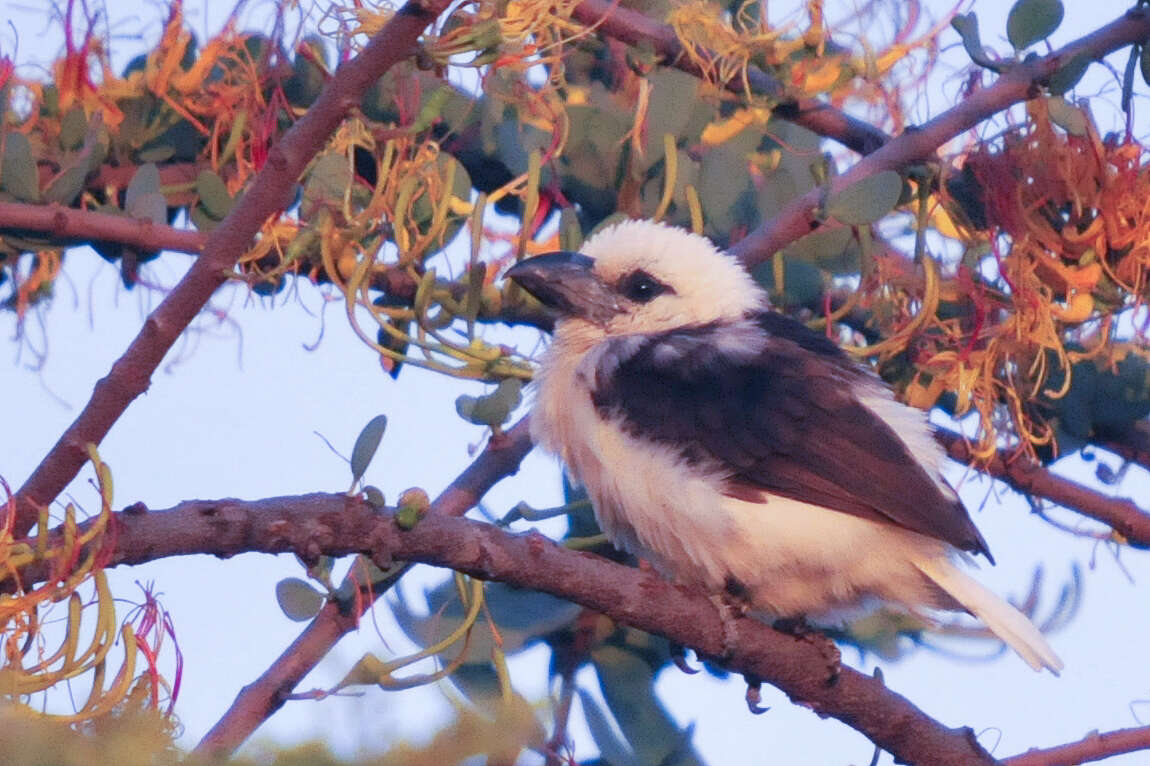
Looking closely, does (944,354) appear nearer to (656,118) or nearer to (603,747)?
(656,118)

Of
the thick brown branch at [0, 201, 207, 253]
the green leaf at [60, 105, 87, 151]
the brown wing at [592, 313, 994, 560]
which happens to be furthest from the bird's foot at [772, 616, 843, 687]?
the green leaf at [60, 105, 87, 151]

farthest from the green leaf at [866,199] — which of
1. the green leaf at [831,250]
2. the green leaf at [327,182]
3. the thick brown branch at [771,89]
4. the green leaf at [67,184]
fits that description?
the green leaf at [67,184]

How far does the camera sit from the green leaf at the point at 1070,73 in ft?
8.34

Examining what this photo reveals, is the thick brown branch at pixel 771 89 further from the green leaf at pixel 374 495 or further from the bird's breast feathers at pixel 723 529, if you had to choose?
the green leaf at pixel 374 495

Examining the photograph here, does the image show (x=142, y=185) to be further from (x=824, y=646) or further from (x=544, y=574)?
(x=824, y=646)

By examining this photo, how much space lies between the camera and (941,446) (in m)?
3.28

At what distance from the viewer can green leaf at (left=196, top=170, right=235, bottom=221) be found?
106 inches

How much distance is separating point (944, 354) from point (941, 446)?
13.7 inches

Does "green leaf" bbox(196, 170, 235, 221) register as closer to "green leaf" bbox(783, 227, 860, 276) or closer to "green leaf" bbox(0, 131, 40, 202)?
"green leaf" bbox(0, 131, 40, 202)

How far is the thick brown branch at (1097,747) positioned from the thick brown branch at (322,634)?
0.96m

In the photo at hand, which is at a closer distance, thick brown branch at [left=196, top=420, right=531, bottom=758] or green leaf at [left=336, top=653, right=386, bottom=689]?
green leaf at [left=336, top=653, right=386, bottom=689]

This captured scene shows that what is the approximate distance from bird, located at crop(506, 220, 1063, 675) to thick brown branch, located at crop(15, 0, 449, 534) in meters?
1.23

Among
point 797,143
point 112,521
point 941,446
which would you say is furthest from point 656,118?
point 112,521

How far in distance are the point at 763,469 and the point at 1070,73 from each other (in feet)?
3.12
